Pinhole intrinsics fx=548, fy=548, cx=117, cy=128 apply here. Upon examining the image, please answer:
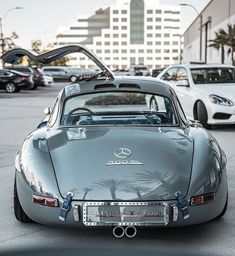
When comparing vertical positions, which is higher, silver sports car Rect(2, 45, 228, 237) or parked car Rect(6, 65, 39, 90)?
silver sports car Rect(2, 45, 228, 237)

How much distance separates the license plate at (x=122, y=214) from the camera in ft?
13.3

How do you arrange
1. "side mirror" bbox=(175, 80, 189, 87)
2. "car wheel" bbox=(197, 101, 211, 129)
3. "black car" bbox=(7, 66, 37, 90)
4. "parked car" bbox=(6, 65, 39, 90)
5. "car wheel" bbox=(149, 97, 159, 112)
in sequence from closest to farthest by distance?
"car wheel" bbox=(149, 97, 159, 112), "car wheel" bbox=(197, 101, 211, 129), "side mirror" bbox=(175, 80, 189, 87), "parked car" bbox=(6, 65, 39, 90), "black car" bbox=(7, 66, 37, 90)

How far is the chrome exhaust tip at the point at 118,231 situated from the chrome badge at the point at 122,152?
2.01ft

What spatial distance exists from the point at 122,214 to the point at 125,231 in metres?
0.19

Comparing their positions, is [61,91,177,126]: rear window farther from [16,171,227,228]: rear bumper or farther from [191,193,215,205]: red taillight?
[191,193,215,205]: red taillight

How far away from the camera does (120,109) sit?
5.89 meters

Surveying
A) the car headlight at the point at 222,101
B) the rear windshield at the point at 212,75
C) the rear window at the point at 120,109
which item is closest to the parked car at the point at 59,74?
the rear windshield at the point at 212,75

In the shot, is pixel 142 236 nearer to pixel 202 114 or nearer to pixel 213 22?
pixel 202 114

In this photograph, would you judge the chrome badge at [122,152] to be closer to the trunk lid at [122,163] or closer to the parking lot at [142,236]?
the trunk lid at [122,163]

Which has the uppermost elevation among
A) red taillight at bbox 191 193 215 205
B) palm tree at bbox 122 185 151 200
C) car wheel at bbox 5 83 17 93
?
palm tree at bbox 122 185 151 200

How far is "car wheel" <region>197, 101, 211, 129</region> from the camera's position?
11.5 metres

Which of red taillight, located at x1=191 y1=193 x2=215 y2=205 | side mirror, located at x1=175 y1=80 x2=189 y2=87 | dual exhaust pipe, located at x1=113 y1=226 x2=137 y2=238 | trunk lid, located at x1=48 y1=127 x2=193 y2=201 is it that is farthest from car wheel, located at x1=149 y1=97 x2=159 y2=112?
side mirror, located at x1=175 y1=80 x2=189 y2=87

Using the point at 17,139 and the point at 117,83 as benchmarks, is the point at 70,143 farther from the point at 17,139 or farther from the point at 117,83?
the point at 17,139

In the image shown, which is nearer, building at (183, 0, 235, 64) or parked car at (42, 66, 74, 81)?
parked car at (42, 66, 74, 81)
